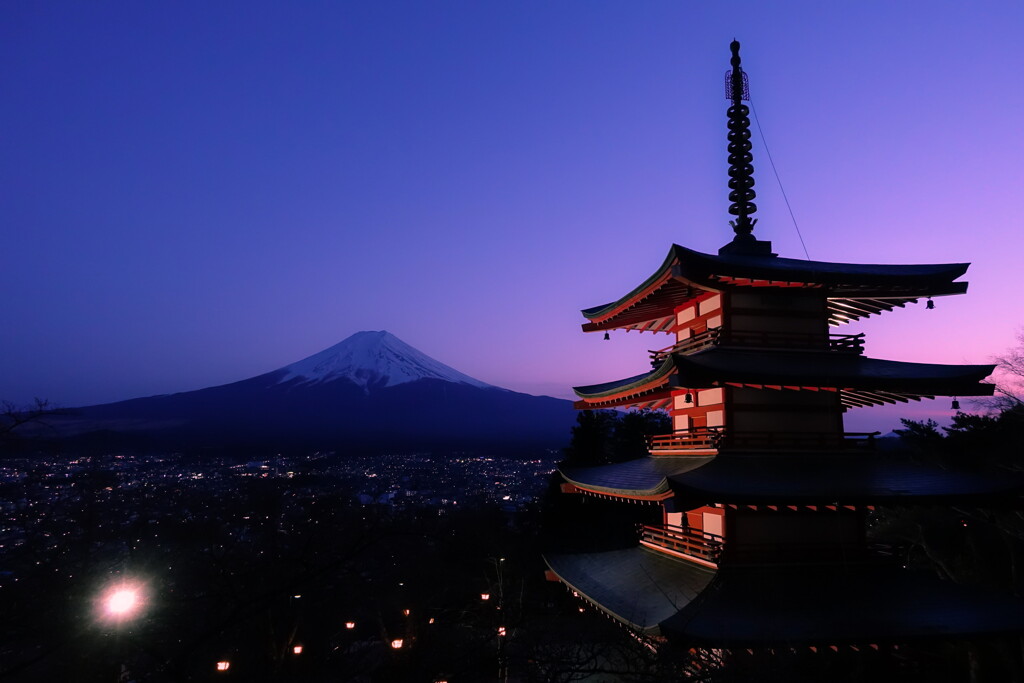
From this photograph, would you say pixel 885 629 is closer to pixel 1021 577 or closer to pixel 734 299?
pixel 734 299

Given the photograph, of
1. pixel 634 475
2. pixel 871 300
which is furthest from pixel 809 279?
pixel 634 475

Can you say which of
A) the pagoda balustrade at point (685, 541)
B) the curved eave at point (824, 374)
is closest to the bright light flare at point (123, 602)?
the curved eave at point (824, 374)

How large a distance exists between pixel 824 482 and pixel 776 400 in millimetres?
1962

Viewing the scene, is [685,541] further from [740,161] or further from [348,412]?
[348,412]

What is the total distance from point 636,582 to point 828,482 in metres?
4.42

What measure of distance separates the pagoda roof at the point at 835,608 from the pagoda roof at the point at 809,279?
5.43m

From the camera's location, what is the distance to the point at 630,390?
13602 millimetres

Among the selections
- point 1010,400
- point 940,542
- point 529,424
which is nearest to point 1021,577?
point 940,542

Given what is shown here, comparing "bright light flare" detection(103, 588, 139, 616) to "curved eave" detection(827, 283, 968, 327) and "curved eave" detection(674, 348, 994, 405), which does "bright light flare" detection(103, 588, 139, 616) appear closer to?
"curved eave" detection(674, 348, 994, 405)

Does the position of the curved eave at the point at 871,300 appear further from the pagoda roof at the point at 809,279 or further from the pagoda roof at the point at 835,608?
the pagoda roof at the point at 835,608

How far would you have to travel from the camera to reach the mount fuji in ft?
324

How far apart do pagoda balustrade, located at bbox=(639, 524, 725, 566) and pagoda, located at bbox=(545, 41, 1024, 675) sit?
45 millimetres

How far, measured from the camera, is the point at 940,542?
23141 mm

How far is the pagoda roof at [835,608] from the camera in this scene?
31.6 feet
